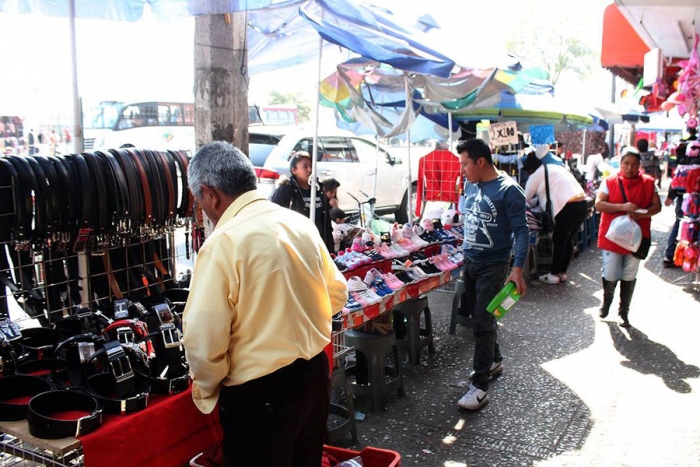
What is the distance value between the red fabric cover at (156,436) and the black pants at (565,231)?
6.68m

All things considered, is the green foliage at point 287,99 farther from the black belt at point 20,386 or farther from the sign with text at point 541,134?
the black belt at point 20,386

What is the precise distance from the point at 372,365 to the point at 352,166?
7.80 m

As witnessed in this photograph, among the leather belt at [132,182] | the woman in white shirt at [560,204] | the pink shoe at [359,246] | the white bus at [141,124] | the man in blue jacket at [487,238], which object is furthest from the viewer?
the white bus at [141,124]

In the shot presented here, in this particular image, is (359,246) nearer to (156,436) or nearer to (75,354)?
(75,354)

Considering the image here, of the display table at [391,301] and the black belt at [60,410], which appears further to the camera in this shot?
the display table at [391,301]

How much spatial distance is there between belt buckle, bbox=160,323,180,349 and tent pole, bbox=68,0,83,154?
1.53 metres

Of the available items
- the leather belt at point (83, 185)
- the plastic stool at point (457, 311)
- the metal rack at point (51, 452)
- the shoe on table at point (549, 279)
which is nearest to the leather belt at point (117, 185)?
the leather belt at point (83, 185)

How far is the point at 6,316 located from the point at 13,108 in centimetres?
1578

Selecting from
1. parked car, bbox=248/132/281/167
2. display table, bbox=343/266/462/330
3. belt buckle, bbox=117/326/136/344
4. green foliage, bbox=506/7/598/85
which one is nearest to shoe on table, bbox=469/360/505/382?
display table, bbox=343/266/462/330

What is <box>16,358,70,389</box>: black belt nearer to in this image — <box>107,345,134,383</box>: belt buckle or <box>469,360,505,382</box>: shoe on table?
<box>107,345,134,383</box>: belt buckle

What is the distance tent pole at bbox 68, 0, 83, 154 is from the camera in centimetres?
359

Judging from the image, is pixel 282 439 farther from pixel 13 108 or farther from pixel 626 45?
pixel 13 108

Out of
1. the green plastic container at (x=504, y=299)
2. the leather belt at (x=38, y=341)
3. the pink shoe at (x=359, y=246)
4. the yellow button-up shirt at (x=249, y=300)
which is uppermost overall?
the yellow button-up shirt at (x=249, y=300)

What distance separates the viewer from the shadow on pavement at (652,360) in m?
4.94
